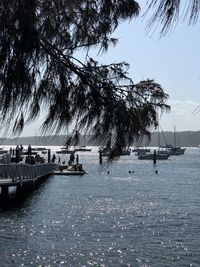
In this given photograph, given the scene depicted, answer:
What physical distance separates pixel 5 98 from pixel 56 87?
0.65m

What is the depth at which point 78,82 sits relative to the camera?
5043 millimetres

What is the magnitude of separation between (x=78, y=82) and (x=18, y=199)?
3357 cm

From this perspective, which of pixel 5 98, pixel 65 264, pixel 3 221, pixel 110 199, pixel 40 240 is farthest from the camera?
pixel 110 199

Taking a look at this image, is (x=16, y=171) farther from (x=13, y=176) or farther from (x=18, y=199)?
(x=18, y=199)

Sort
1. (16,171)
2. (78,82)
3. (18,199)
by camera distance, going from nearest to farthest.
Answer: (78,82)
(16,171)
(18,199)

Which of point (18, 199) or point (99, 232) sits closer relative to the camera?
point (99, 232)

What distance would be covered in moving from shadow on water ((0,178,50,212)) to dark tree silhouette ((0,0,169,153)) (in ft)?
92.1

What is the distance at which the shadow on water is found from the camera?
33500 millimetres

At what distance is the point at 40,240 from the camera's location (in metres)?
22.8

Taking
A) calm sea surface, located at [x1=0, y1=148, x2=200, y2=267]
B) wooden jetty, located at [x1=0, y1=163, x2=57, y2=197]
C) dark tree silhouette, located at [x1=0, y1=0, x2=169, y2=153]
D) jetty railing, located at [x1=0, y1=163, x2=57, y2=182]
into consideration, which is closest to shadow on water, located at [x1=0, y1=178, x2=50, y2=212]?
calm sea surface, located at [x1=0, y1=148, x2=200, y2=267]

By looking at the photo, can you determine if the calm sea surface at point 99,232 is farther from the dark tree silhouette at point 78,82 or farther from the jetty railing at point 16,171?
the jetty railing at point 16,171

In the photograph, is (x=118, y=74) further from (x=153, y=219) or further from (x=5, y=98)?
(x=153, y=219)

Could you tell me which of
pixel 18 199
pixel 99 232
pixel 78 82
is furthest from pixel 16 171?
pixel 78 82

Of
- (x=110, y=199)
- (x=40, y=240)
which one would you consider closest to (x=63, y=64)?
(x=40, y=240)
